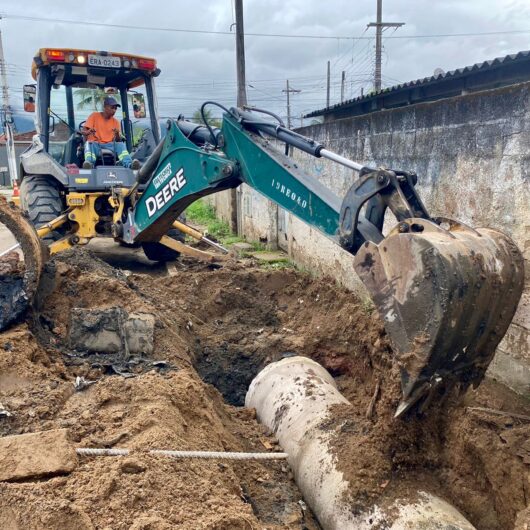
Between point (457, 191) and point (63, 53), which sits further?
point (63, 53)

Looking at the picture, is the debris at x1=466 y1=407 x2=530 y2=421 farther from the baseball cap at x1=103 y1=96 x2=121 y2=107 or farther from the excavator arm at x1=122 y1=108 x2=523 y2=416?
the baseball cap at x1=103 y1=96 x2=121 y2=107

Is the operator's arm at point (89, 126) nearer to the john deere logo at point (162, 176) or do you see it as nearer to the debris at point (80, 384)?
the john deere logo at point (162, 176)

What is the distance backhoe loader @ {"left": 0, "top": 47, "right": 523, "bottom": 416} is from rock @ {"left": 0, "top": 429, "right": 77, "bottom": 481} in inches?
59.6

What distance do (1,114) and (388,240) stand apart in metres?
33.5

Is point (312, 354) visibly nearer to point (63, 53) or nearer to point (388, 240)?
point (388, 240)

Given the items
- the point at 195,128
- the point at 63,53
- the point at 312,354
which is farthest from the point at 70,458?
the point at 63,53

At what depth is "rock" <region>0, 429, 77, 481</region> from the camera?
242 cm

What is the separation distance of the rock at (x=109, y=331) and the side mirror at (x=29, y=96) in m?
4.47

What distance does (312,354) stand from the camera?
16.3ft

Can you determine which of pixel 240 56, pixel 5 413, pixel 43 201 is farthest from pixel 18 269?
pixel 240 56

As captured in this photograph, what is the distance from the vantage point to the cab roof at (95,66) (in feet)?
23.9

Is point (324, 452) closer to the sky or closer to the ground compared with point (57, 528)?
closer to the ground

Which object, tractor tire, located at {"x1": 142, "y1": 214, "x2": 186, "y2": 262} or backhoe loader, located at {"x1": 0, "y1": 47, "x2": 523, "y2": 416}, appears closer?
backhoe loader, located at {"x1": 0, "y1": 47, "x2": 523, "y2": 416}

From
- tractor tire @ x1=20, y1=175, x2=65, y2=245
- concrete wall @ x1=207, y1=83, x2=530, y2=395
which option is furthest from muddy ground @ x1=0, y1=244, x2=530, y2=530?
tractor tire @ x1=20, y1=175, x2=65, y2=245
